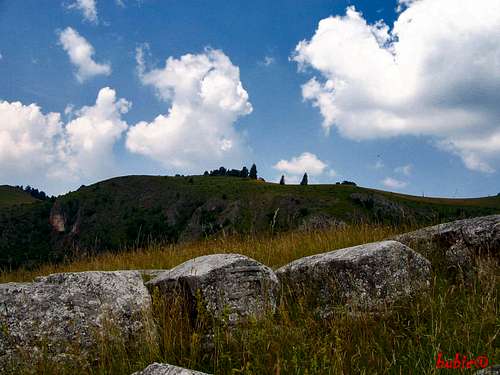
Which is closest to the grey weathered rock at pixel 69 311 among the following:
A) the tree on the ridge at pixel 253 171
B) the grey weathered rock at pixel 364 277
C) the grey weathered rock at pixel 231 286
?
the grey weathered rock at pixel 231 286

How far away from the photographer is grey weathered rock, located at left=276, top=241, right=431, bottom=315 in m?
4.96

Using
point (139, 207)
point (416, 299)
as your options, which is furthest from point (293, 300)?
point (139, 207)

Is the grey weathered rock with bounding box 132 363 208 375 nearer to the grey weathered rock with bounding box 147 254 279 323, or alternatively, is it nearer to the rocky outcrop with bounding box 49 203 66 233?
the grey weathered rock with bounding box 147 254 279 323

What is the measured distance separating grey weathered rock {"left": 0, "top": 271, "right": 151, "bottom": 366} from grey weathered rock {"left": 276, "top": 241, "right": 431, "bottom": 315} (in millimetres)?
1963

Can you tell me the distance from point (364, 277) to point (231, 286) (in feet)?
5.76

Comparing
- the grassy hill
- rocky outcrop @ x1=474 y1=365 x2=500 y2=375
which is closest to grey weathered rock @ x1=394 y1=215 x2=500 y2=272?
rocky outcrop @ x1=474 y1=365 x2=500 y2=375

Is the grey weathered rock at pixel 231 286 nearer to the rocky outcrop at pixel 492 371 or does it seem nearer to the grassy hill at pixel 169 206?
the rocky outcrop at pixel 492 371

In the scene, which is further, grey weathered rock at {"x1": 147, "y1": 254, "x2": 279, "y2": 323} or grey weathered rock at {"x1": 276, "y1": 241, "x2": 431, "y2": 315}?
grey weathered rock at {"x1": 276, "y1": 241, "x2": 431, "y2": 315}

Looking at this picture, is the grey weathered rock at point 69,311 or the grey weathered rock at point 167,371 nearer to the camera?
the grey weathered rock at point 167,371

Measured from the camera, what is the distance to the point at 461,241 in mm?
6207

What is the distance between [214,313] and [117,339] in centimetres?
110

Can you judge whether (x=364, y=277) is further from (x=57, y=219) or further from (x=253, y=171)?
(x=253, y=171)

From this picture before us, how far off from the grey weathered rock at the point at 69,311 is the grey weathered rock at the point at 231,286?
540 mm

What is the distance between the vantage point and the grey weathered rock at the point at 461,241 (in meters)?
5.94
